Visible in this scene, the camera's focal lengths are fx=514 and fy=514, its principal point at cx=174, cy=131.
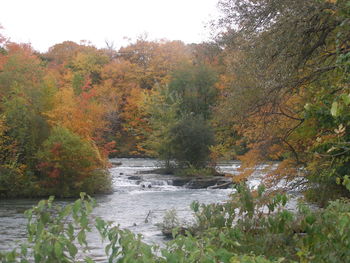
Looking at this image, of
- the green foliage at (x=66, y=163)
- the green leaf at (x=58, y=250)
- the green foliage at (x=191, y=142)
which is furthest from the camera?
the green foliage at (x=191, y=142)

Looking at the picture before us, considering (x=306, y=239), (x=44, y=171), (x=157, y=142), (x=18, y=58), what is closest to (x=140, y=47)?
(x=157, y=142)

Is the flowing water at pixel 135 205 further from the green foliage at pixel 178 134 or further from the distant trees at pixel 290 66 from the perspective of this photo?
the distant trees at pixel 290 66

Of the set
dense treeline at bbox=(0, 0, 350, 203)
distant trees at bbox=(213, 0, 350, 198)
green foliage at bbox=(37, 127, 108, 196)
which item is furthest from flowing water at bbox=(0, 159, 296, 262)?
distant trees at bbox=(213, 0, 350, 198)

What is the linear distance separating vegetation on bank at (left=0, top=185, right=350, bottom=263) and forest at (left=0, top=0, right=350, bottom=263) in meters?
0.02

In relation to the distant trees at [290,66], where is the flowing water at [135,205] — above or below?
below

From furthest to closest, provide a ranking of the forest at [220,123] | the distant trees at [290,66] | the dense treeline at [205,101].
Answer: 1. the dense treeline at [205,101]
2. the distant trees at [290,66]
3. the forest at [220,123]

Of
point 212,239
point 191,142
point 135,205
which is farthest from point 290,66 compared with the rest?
point 191,142

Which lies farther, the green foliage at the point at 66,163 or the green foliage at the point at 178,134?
the green foliage at the point at 178,134

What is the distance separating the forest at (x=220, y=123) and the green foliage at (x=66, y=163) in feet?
0.25

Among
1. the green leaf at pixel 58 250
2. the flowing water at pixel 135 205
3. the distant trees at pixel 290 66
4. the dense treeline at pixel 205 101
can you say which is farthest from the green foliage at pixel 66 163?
the green leaf at pixel 58 250

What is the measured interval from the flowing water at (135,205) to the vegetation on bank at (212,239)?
6.83m

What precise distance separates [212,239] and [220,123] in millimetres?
12252

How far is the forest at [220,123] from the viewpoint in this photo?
536 cm

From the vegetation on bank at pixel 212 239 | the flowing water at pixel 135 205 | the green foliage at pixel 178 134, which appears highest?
the green foliage at pixel 178 134
